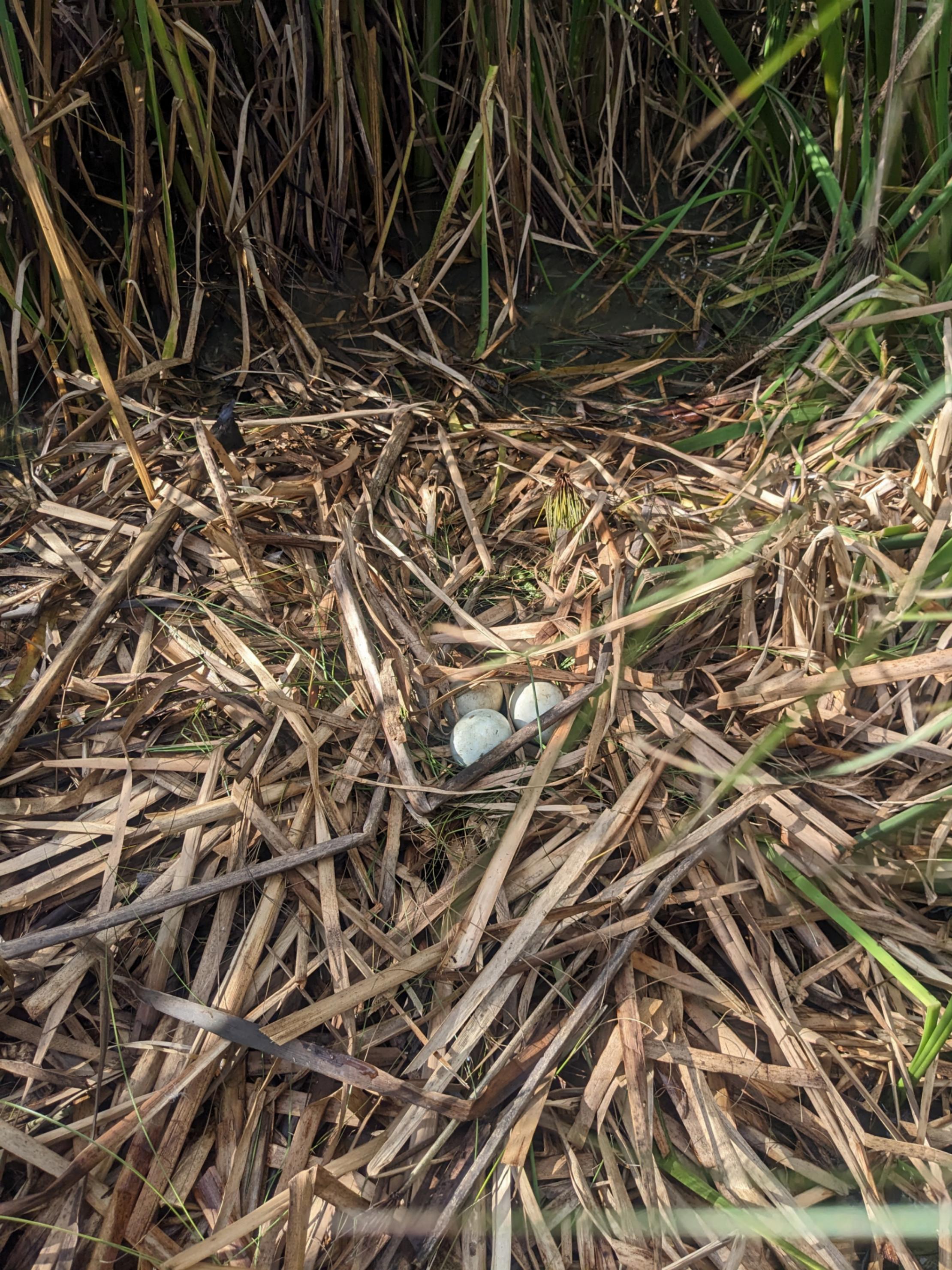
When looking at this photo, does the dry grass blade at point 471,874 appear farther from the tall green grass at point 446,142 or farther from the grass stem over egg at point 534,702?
the tall green grass at point 446,142

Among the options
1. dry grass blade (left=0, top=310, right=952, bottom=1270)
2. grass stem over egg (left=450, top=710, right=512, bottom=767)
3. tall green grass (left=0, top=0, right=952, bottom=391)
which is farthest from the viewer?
tall green grass (left=0, top=0, right=952, bottom=391)

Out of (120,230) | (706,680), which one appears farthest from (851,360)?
(120,230)

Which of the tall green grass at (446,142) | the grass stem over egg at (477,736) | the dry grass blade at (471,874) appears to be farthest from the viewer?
the tall green grass at (446,142)

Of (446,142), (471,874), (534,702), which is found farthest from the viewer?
(446,142)

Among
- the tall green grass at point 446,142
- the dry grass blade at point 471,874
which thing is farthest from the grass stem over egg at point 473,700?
the tall green grass at point 446,142

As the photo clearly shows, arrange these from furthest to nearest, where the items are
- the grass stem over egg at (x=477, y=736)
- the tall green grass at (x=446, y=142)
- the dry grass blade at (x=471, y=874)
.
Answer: the tall green grass at (x=446, y=142) → the grass stem over egg at (x=477, y=736) → the dry grass blade at (x=471, y=874)

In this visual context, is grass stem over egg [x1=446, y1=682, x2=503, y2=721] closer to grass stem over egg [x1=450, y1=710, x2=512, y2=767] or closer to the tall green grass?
grass stem over egg [x1=450, y1=710, x2=512, y2=767]


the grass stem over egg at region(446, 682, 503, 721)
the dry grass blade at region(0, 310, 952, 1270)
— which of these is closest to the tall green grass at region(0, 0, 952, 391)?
the dry grass blade at region(0, 310, 952, 1270)

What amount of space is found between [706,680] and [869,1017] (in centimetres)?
51

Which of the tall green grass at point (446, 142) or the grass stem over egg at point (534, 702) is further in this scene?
the tall green grass at point (446, 142)

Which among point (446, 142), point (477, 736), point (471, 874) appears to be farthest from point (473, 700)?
point (446, 142)

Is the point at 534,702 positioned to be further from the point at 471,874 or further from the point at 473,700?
the point at 471,874

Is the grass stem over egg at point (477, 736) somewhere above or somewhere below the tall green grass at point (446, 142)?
below

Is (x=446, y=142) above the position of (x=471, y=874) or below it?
above
